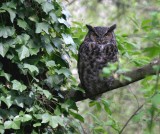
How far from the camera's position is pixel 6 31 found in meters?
2.69

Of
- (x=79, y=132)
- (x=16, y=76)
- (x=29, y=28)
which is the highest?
(x=29, y=28)

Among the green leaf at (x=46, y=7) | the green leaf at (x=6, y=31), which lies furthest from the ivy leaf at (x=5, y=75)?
the green leaf at (x=46, y=7)

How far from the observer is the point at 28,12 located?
110 inches

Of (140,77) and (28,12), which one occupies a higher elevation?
(28,12)

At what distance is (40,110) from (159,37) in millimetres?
1035

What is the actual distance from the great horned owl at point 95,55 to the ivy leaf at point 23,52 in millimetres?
593

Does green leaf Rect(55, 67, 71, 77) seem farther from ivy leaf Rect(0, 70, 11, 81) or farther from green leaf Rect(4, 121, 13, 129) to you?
green leaf Rect(4, 121, 13, 129)

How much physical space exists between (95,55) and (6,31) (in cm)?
74

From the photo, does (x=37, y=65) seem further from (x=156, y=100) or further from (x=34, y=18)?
(x=156, y=100)

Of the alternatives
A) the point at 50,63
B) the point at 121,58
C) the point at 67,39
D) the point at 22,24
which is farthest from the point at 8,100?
the point at 121,58

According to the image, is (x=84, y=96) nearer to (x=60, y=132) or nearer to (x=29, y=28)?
(x=60, y=132)

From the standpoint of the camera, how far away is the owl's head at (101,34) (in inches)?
125

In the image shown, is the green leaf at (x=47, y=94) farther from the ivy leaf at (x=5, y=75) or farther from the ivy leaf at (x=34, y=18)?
the ivy leaf at (x=34, y=18)

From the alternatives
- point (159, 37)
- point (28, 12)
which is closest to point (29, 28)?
point (28, 12)
